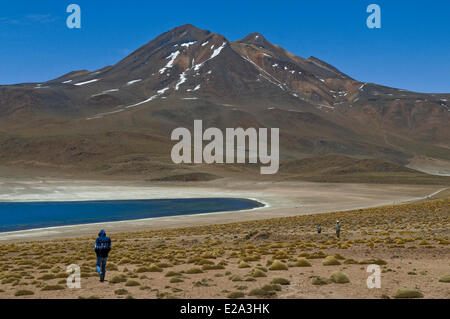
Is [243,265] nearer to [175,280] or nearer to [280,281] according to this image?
[175,280]

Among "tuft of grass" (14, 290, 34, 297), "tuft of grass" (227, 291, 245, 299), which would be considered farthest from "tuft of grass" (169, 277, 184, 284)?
"tuft of grass" (14, 290, 34, 297)

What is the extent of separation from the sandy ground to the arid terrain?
13.4m

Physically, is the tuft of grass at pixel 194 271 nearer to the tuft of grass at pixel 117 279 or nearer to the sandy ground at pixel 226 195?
the tuft of grass at pixel 117 279

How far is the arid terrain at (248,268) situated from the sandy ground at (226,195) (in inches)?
526

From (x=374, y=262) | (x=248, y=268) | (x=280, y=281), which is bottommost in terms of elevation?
(x=248, y=268)

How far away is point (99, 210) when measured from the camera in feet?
184

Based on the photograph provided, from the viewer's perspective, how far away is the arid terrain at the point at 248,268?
11253 millimetres

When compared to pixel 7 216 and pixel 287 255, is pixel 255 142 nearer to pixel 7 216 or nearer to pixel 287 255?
pixel 7 216

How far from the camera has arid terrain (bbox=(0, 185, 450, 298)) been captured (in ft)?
36.9

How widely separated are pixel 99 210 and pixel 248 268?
1733 inches

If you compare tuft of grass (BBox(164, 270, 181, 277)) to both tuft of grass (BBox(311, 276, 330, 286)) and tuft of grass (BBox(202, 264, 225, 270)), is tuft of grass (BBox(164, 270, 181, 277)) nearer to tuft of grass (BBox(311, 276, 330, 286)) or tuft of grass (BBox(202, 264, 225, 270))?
tuft of grass (BBox(202, 264, 225, 270))

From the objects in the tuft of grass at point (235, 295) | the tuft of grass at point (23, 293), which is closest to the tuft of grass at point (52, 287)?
the tuft of grass at point (23, 293)

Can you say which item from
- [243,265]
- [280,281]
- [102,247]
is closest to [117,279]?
[102,247]
